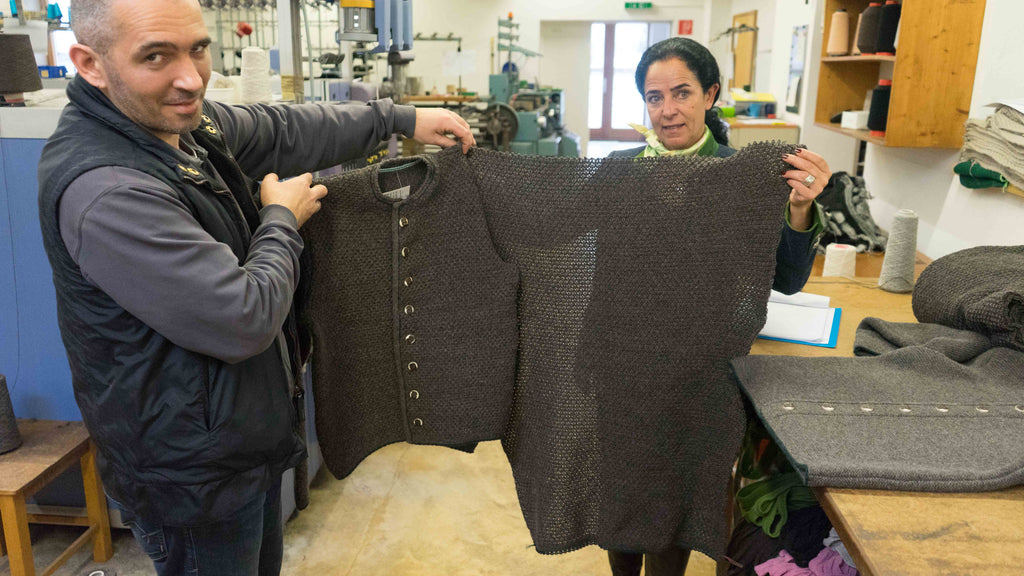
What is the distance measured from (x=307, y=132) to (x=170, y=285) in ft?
2.04

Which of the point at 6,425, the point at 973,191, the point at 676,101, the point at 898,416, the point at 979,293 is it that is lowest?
the point at 6,425

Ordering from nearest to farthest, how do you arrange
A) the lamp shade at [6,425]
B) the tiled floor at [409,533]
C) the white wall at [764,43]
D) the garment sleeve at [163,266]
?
the garment sleeve at [163,266] < the lamp shade at [6,425] < the tiled floor at [409,533] < the white wall at [764,43]

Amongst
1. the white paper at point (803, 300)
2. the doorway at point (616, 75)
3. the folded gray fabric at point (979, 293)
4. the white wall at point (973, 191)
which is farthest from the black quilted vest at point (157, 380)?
the doorway at point (616, 75)

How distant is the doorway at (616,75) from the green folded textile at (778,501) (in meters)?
10.7

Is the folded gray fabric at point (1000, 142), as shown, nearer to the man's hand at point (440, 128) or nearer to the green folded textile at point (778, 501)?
the green folded textile at point (778, 501)

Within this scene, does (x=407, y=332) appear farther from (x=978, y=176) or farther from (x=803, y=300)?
(x=978, y=176)

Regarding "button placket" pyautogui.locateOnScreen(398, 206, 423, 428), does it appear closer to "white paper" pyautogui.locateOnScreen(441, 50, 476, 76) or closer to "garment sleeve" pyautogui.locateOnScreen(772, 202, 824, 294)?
"garment sleeve" pyautogui.locateOnScreen(772, 202, 824, 294)

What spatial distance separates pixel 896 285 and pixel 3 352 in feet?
8.28

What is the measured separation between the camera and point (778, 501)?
59.1 inches

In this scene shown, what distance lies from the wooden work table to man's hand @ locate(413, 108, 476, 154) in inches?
33.8

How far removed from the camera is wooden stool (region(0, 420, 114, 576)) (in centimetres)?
180

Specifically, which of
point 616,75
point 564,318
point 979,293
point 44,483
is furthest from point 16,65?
point 616,75

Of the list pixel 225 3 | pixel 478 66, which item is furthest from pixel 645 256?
pixel 478 66

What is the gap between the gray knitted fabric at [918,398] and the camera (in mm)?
1015
